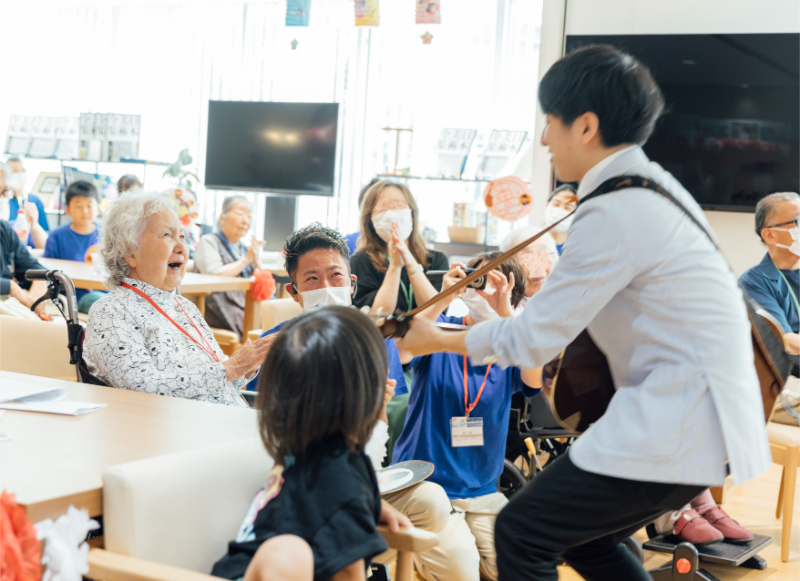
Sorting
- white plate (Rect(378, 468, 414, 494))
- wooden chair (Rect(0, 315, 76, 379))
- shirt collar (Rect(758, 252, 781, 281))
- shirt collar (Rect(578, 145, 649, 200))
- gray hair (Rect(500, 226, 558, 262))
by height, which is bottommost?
white plate (Rect(378, 468, 414, 494))

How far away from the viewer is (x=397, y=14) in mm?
6605

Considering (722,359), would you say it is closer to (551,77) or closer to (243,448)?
(551,77)

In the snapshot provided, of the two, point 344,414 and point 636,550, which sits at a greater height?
point 344,414

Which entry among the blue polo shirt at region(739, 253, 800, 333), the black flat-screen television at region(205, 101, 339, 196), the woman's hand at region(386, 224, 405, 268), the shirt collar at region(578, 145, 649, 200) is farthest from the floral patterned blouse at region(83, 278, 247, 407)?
the black flat-screen television at region(205, 101, 339, 196)

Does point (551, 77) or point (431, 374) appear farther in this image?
point (431, 374)

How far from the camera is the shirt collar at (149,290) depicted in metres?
1.84

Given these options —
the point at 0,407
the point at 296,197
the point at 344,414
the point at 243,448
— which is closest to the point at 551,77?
the point at 344,414

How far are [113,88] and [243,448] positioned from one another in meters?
7.81

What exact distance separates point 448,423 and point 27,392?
3.64ft

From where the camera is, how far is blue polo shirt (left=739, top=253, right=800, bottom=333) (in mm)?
2883

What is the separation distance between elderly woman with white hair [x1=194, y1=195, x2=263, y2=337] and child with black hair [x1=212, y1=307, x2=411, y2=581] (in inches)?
131

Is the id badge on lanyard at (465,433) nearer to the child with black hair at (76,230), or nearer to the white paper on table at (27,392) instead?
the white paper on table at (27,392)

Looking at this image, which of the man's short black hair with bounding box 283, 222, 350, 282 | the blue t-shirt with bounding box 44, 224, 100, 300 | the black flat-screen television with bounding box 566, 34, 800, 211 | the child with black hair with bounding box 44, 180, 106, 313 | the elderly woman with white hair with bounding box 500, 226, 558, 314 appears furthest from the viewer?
the blue t-shirt with bounding box 44, 224, 100, 300

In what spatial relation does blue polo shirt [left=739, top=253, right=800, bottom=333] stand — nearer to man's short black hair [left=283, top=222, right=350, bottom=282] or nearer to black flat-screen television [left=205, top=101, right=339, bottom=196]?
man's short black hair [left=283, top=222, right=350, bottom=282]
